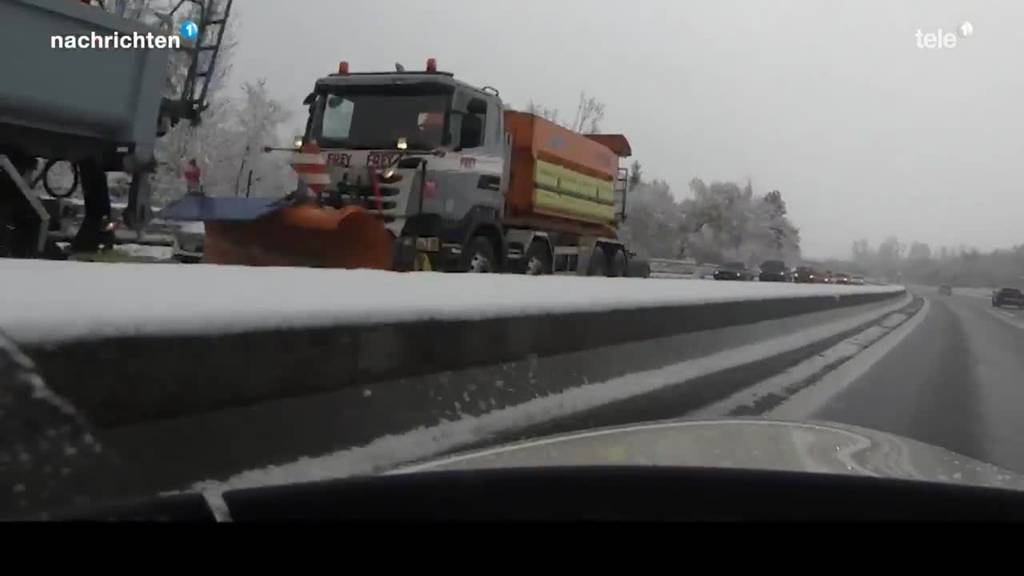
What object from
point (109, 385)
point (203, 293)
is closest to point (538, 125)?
point (203, 293)

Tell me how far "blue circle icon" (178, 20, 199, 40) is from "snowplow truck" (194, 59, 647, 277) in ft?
6.34

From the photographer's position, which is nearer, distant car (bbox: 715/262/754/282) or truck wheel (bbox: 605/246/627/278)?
truck wheel (bbox: 605/246/627/278)

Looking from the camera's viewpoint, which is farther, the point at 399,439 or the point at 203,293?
the point at 399,439

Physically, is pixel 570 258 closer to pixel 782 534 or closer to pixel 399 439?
pixel 399 439

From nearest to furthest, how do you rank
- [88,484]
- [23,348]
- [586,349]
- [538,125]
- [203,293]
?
[23,348], [88,484], [203,293], [586,349], [538,125]

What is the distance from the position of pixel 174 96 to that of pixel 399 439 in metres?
7.97

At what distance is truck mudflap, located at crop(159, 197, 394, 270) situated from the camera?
1079 cm

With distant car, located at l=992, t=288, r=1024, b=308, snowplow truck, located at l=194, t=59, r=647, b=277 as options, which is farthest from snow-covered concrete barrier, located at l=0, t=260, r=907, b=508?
distant car, located at l=992, t=288, r=1024, b=308

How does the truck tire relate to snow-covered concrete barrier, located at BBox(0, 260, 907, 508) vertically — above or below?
above

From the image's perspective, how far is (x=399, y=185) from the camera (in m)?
12.4

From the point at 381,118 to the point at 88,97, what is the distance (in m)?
4.41

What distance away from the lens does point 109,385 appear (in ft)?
9.48

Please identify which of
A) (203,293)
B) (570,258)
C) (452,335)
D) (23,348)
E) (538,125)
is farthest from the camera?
(570,258)

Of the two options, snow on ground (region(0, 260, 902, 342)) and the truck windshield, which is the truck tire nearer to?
the truck windshield
